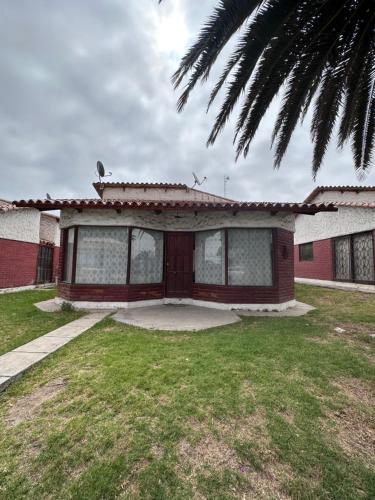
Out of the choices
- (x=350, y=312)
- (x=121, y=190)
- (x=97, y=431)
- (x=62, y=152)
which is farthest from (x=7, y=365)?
(x=62, y=152)

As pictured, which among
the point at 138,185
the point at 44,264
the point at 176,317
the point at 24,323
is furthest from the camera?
the point at 44,264

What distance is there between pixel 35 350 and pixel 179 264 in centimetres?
508

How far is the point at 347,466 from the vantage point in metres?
1.81

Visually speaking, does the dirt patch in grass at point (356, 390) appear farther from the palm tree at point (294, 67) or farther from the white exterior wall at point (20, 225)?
the white exterior wall at point (20, 225)

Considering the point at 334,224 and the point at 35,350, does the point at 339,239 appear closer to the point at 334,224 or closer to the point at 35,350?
the point at 334,224

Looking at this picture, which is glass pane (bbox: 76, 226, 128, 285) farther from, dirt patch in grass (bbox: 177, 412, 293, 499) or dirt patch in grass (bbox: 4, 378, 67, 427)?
dirt patch in grass (bbox: 177, 412, 293, 499)

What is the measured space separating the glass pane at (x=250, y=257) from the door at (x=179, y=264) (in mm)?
1495

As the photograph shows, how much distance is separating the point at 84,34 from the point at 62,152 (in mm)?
17922

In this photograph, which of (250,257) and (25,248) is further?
(25,248)

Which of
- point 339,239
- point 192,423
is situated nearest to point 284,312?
point 192,423

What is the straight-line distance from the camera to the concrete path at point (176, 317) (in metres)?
5.64

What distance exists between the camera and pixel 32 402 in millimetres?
2682

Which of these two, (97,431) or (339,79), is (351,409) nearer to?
(97,431)

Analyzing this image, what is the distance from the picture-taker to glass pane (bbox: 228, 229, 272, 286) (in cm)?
760
